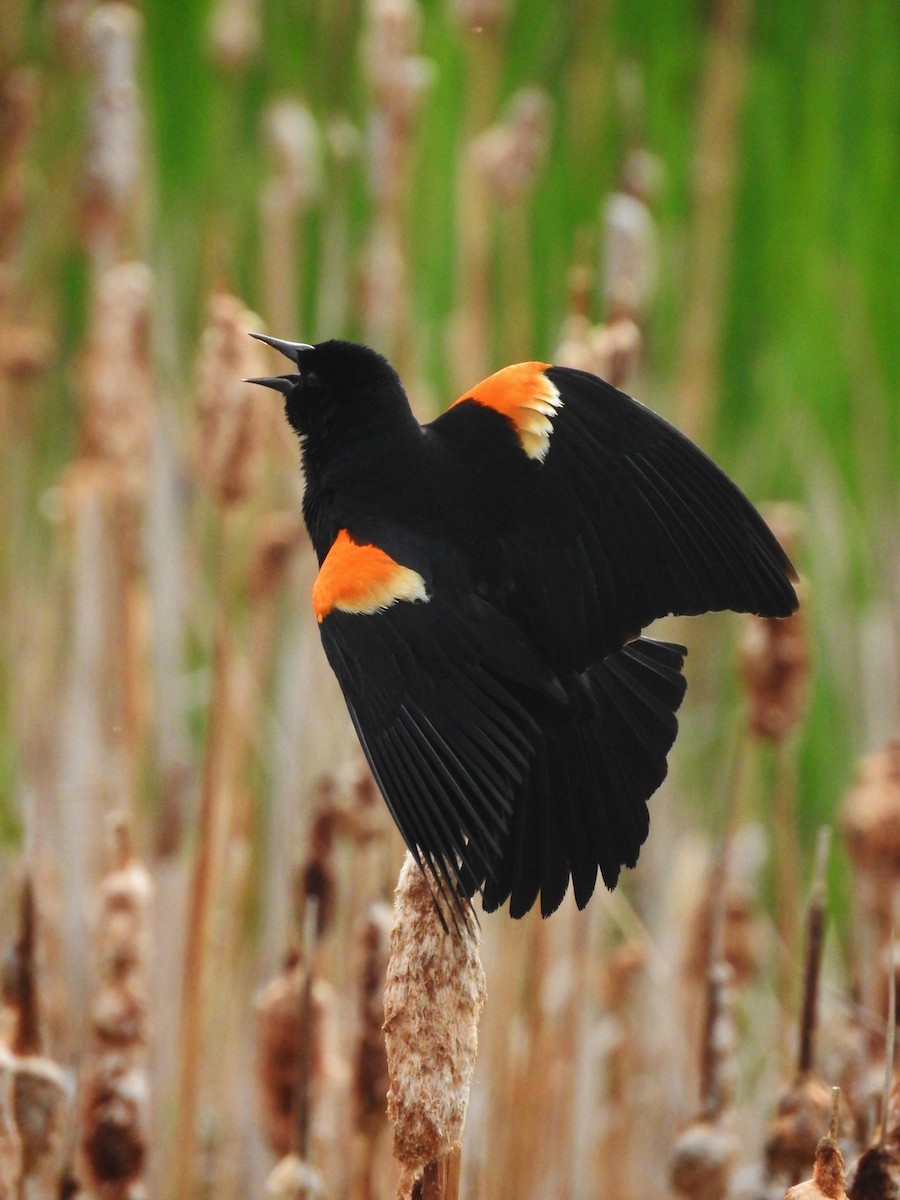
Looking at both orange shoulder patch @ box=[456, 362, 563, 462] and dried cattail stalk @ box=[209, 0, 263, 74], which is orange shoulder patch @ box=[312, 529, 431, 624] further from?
dried cattail stalk @ box=[209, 0, 263, 74]

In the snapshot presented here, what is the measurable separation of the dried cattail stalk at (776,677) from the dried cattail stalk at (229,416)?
0.57 metres

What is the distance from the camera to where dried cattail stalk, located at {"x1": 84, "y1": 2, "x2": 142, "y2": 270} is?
5.57 ft

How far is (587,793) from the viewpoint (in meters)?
1.01

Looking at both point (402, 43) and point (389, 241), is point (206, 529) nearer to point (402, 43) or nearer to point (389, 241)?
point (389, 241)

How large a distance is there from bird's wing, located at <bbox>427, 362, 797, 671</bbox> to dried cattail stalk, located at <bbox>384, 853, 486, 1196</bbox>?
0.84ft

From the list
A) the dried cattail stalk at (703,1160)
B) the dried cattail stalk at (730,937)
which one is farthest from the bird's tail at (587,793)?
→ the dried cattail stalk at (730,937)

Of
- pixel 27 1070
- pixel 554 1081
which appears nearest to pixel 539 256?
pixel 554 1081

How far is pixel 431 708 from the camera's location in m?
0.96

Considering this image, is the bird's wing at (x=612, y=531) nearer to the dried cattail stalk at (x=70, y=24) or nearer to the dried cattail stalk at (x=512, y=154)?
the dried cattail stalk at (x=512, y=154)

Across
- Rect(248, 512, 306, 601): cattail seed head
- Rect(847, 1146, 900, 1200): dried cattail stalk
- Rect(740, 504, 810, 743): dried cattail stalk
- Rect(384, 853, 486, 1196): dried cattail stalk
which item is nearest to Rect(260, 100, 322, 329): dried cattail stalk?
Rect(248, 512, 306, 601): cattail seed head

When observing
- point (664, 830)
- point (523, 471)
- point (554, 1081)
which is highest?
point (523, 471)

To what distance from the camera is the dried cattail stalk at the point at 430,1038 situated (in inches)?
32.3

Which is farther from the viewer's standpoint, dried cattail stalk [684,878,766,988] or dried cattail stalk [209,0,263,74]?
dried cattail stalk [209,0,263,74]

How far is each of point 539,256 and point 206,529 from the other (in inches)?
25.2
